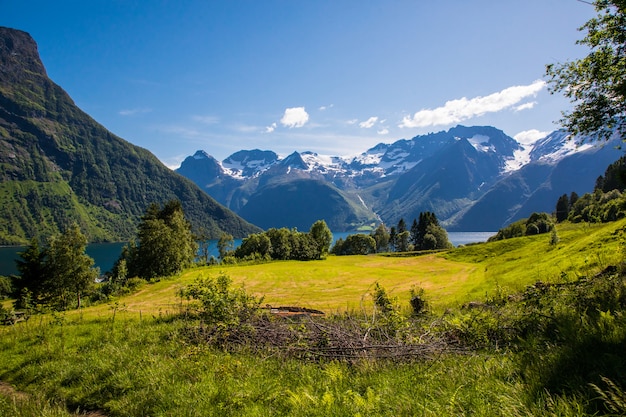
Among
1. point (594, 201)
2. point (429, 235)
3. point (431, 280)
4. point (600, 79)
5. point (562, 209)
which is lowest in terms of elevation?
point (429, 235)

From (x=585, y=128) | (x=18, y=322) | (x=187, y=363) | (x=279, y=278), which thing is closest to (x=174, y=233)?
(x=279, y=278)

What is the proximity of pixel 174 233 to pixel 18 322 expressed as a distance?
1568 inches

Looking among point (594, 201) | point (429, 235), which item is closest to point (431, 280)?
point (594, 201)

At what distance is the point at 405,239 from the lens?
13762 cm

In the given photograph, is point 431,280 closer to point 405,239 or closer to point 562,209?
point 405,239

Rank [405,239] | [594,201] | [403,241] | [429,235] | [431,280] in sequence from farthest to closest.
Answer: [403,241] → [405,239] → [429,235] → [594,201] → [431,280]

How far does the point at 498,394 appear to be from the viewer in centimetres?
429

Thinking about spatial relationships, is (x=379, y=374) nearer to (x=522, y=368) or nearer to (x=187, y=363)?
(x=522, y=368)

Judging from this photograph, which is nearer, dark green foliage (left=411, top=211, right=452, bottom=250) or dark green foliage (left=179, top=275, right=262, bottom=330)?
dark green foliage (left=179, top=275, right=262, bottom=330)

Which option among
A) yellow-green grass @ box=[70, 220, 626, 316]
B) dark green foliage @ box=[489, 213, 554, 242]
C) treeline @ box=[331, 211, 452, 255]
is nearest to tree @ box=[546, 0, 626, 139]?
yellow-green grass @ box=[70, 220, 626, 316]

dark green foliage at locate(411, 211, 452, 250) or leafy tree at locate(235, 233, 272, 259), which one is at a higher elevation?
leafy tree at locate(235, 233, 272, 259)

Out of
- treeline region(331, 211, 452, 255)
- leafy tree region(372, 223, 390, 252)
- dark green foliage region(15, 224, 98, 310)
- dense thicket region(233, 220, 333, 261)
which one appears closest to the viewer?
dark green foliage region(15, 224, 98, 310)

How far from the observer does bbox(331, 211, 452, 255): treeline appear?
118 meters

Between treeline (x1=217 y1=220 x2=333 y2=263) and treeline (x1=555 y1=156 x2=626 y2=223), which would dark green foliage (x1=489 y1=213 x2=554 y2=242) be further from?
treeline (x1=217 y1=220 x2=333 y2=263)
